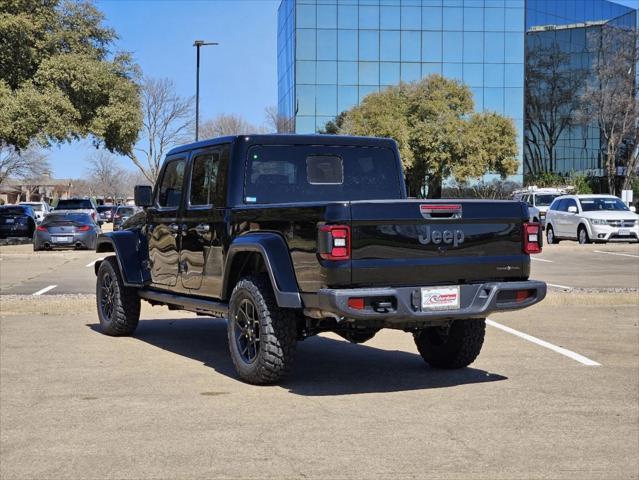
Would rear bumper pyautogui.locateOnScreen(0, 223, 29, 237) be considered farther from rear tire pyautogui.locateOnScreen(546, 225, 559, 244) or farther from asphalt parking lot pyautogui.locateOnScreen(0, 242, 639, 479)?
asphalt parking lot pyautogui.locateOnScreen(0, 242, 639, 479)

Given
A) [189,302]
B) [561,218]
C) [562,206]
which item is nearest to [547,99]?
[562,206]

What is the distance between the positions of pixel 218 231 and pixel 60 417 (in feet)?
7.70

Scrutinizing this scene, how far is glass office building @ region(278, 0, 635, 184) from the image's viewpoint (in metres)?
72.7

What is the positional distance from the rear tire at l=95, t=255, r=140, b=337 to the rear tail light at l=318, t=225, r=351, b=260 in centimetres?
424

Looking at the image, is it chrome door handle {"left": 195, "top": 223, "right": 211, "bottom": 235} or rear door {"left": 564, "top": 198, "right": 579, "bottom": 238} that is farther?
rear door {"left": 564, "top": 198, "right": 579, "bottom": 238}

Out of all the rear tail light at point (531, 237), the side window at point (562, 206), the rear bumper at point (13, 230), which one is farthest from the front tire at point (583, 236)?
the rear tail light at point (531, 237)

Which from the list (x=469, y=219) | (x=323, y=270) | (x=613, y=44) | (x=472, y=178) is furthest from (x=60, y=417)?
(x=613, y=44)

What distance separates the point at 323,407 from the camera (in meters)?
6.98

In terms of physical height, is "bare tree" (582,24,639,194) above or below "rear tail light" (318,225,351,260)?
above

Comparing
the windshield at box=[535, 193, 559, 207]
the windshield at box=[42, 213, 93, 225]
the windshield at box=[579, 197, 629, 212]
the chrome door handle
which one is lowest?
the windshield at box=[42, 213, 93, 225]

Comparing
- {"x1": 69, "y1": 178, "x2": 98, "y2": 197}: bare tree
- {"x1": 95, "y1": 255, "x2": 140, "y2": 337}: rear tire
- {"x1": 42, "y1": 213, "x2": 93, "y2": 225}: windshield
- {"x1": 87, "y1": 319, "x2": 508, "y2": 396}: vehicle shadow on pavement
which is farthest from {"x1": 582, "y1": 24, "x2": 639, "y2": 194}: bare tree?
{"x1": 69, "y1": 178, "x2": 98, "y2": 197}: bare tree

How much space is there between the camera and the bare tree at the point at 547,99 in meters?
78.8

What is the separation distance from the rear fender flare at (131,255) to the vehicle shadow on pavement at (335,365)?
755 mm

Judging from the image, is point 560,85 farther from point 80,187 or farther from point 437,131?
point 80,187
